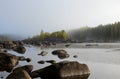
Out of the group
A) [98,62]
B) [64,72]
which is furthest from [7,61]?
[98,62]

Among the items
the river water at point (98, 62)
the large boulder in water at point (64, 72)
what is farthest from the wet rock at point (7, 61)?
the large boulder in water at point (64, 72)

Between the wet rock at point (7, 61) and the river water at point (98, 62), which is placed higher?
the wet rock at point (7, 61)

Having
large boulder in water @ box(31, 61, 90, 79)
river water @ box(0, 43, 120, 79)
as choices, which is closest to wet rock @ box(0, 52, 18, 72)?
river water @ box(0, 43, 120, 79)

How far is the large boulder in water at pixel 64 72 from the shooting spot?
36.7 metres

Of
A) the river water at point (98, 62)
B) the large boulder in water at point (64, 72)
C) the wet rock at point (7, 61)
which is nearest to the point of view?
the large boulder in water at point (64, 72)

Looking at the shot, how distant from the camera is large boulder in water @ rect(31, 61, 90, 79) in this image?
36656mm

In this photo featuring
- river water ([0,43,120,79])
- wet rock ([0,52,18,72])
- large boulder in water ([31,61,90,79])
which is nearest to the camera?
large boulder in water ([31,61,90,79])

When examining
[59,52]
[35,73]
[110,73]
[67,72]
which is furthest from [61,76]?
[59,52]

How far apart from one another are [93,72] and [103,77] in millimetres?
4351

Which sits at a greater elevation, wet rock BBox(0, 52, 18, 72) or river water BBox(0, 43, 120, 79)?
wet rock BBox(0, 52, 18, 72)

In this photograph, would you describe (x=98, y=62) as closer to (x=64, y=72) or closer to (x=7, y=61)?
(x=7, y=61)

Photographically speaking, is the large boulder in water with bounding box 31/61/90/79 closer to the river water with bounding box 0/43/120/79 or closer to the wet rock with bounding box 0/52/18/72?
the river water with bounding box 0/43/120/79

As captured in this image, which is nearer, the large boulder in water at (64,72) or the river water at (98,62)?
the large boulder in water at (64,72)

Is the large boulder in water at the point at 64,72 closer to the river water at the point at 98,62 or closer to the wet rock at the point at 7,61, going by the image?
the river water at the point at 98,62
